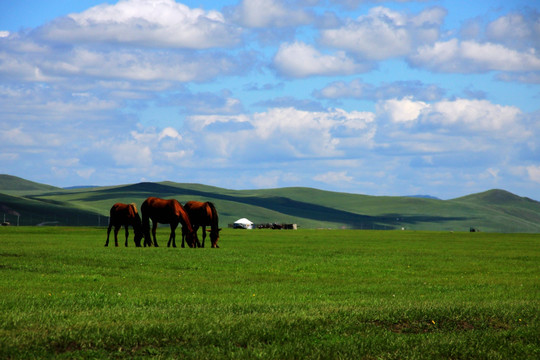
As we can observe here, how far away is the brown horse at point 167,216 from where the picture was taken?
170ft

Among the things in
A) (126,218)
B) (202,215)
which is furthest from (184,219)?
(126,218)

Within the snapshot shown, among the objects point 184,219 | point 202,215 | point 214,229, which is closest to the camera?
point 184,219

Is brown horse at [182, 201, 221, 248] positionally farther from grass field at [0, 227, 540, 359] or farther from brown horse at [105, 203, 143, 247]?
grass field at [0, 227, 540, 359]

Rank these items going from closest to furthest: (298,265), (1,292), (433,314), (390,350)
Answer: (390,350), (433,314), (1,292), (298,265)

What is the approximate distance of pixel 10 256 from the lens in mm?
36250

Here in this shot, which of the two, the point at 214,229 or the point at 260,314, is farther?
the point at 214,229

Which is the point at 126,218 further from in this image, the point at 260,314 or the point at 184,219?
the point at 260,314

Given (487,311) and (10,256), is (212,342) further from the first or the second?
(10,256)

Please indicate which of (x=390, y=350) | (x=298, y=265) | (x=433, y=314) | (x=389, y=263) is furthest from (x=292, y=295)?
(x=389, y=263)

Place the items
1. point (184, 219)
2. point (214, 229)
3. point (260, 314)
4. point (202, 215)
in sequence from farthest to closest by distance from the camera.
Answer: point (202, 215)
point (214, 229)
point (184, 219)
point (260, 314)

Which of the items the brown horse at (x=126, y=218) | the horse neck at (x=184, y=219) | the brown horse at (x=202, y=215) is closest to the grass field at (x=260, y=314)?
the horse neck at (x=184, y=219)

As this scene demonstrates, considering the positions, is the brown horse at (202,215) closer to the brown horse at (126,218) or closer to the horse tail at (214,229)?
the horse tail at (214,229)

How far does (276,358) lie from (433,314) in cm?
568

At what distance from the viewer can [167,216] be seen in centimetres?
5325
